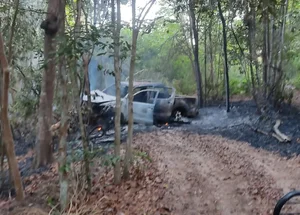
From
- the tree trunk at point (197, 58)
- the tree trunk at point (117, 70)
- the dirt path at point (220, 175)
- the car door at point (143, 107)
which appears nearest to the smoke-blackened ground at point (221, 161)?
the dirt path at point (220, 175)

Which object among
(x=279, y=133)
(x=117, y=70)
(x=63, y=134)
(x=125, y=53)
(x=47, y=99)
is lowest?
(x=279, y=133)

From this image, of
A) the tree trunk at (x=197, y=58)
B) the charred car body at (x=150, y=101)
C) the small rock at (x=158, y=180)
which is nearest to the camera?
the small rock at (x=158, y=180)

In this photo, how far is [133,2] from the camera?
7.09 m

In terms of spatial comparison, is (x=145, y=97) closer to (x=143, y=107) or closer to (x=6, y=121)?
(x=143, y=107)

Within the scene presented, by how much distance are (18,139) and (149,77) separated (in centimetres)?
781

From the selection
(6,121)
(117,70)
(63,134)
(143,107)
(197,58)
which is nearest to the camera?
(6,121)

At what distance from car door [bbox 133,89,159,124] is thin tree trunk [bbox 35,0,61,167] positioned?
4412mm

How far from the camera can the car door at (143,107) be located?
1384 cm

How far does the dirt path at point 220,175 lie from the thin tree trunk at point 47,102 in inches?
83.0

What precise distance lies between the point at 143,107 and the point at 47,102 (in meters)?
4.91

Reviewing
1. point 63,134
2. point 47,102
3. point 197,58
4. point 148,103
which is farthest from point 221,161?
point 197,58

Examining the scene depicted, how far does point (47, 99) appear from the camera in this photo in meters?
9.33

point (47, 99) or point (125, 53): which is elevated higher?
point (125, 53)

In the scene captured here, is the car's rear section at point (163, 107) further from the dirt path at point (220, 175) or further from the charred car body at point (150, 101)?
the dirt path at point (220, 175)
